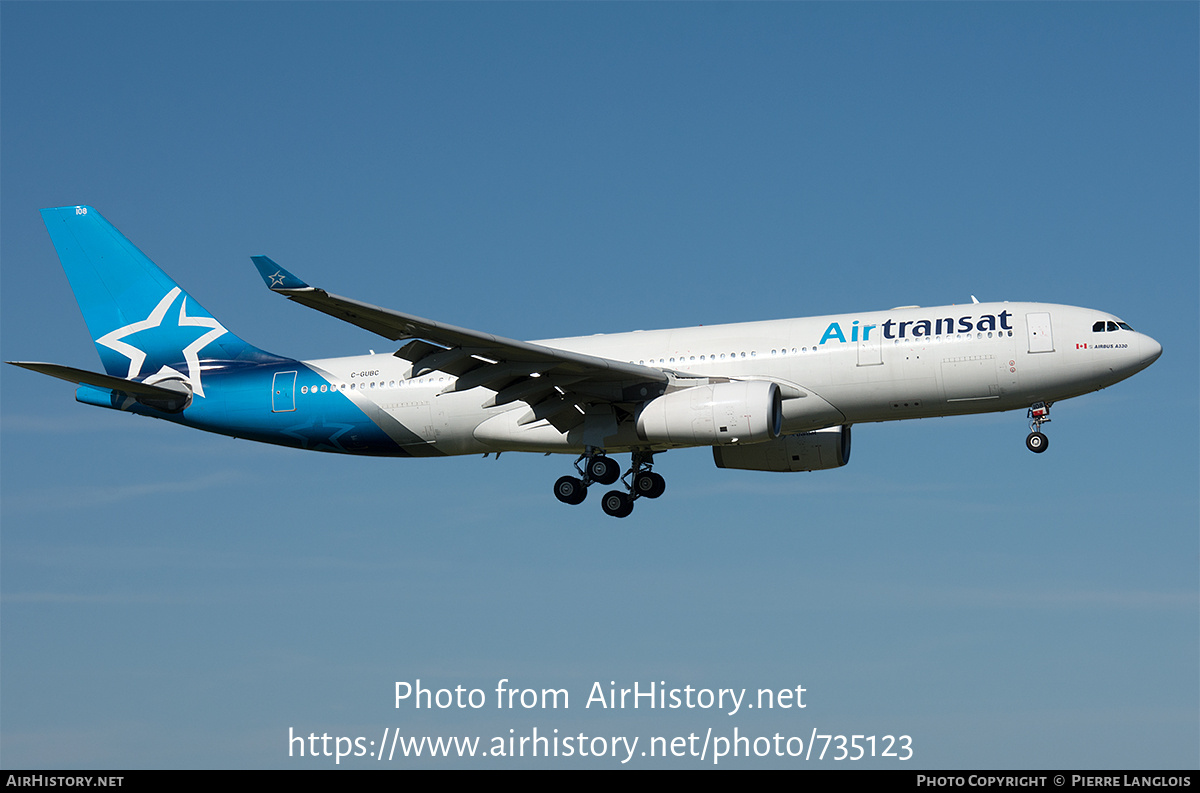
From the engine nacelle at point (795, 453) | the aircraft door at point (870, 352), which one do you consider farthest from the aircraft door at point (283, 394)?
the aircraft door at point (870, 352)

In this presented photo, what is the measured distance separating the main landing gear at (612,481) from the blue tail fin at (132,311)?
9.38 metres

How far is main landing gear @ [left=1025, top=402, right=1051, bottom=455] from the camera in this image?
3141 centimetres

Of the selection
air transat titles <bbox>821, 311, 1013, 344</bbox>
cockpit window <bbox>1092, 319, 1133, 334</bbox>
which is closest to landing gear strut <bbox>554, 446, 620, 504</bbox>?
air transat titles <bbox>821, 311, 1013, 344</bbox>

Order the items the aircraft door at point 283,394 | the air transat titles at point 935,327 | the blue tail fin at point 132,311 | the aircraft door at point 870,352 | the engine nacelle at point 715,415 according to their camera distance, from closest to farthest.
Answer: the engine nacelle at point 715,415
the air transat titles at point 935,327
the aircraft door at point 870,352
the aircraft door at point 283,394
the blue tail fin at point 132,311

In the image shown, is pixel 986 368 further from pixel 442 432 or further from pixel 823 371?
Result: pixel 442 432

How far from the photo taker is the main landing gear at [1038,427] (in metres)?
31.4

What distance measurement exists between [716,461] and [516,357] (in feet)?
27.6

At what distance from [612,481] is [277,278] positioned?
11028 millimetres

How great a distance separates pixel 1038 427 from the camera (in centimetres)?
3152

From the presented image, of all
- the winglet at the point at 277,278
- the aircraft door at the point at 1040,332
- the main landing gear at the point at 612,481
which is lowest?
the main landing gear at the point at 612,481

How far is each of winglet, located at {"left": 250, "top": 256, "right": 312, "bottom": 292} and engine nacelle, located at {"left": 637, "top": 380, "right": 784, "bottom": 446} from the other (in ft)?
30.7

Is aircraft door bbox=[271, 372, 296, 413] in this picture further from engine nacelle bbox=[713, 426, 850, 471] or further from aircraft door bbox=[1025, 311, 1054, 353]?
aircraft door bbox=[1025, 311, 1054, 353]

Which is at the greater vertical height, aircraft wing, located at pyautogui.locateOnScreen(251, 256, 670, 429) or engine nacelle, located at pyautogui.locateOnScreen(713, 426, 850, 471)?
aircraft wing, located at pyautogui.locateOnScreen(251, 256, 670, 429)

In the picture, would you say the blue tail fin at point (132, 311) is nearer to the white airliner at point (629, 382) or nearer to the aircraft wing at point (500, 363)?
the white airliner at point (629, 382)
